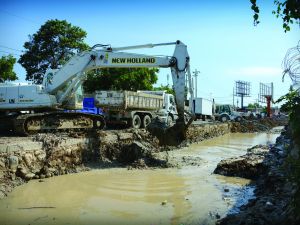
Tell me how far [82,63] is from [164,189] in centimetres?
659

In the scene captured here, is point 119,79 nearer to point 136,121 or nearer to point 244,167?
point 136,121

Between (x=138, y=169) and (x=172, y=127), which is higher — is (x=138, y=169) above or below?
below

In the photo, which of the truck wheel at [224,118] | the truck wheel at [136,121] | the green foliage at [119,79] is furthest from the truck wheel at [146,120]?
the truck wheel at [224,118]

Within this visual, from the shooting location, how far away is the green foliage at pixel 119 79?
115 feet

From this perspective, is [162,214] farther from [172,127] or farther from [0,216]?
[172,127]

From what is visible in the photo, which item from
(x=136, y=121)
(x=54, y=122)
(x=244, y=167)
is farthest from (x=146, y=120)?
(x=244, y=167)

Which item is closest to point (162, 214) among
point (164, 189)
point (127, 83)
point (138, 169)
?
point (164, 189)

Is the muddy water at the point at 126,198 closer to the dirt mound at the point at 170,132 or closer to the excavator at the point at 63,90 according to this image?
the dirt mound at the point at 170,132

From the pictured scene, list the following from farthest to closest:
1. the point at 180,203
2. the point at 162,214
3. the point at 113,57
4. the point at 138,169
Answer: the point at 113,57, the point at 138,169, the point at 180,203, the point at 162,214

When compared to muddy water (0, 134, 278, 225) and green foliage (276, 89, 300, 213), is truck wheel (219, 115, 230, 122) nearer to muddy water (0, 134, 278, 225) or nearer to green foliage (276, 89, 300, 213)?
muddy water (0, 134, 278, 225)

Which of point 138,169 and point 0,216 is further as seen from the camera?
point 138,169

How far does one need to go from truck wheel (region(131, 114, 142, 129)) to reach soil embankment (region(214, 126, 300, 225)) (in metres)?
7.01

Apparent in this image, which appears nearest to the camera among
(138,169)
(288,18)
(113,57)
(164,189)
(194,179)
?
(288,18)

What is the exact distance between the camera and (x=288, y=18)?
173 inches
